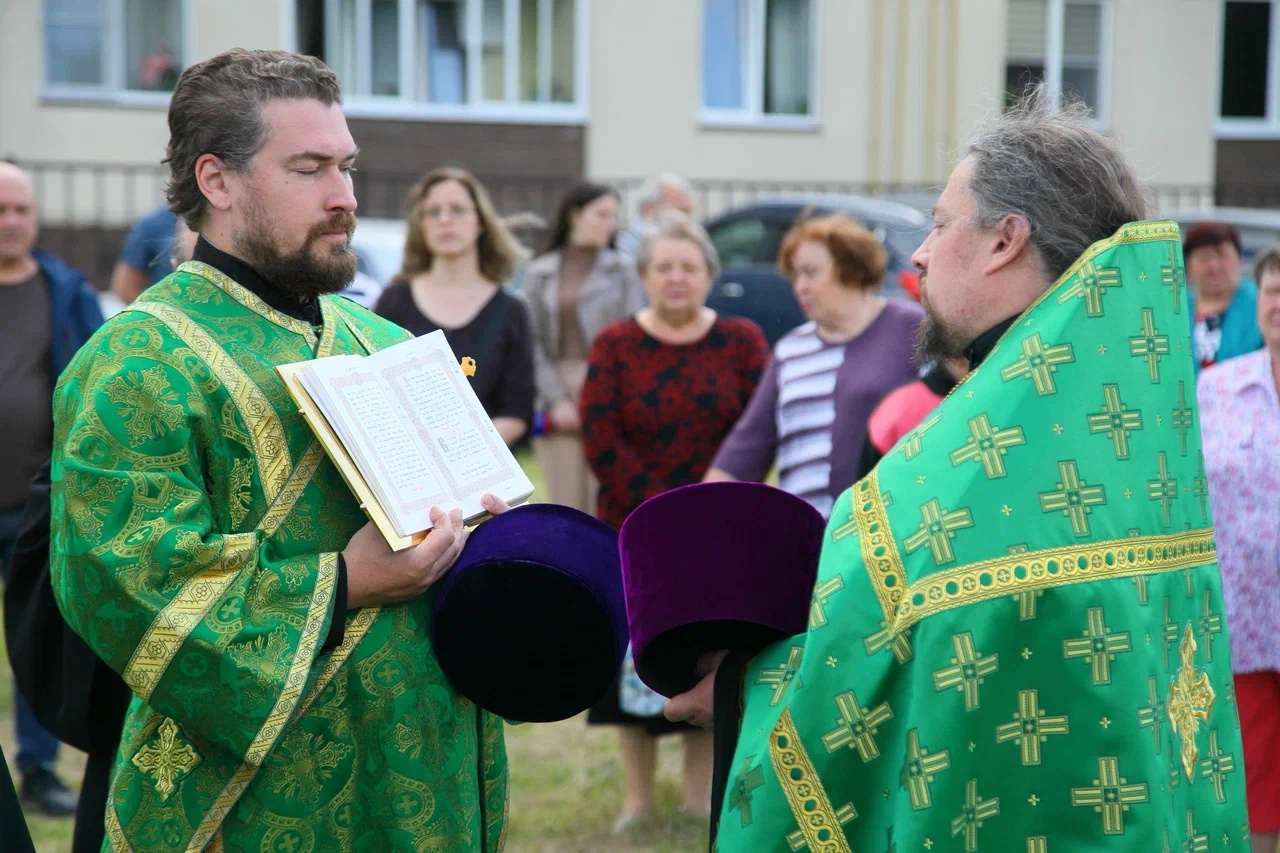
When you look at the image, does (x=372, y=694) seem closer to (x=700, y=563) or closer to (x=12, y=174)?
(x=700, y=563)

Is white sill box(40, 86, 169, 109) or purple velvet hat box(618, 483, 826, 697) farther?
white sill box(40, 86, 169, 109)

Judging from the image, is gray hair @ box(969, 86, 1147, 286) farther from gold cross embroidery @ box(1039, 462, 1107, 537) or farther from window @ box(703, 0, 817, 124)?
window @ box(703, 0, 817, 124)

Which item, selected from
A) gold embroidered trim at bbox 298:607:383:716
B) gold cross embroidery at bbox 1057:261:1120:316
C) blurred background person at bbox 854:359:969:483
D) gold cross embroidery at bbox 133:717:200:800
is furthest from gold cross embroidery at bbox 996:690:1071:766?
blurred background person at bbox 854:359:969:483

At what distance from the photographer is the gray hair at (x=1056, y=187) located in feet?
7.98

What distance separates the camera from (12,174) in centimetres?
564

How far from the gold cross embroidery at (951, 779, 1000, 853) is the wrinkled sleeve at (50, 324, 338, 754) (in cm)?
111

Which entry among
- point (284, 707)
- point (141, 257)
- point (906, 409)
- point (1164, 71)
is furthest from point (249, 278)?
point (1164, 71)

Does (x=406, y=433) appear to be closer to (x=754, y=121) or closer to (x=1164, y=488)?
(x=1164, y=488)

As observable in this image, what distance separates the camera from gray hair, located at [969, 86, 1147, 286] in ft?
7.98

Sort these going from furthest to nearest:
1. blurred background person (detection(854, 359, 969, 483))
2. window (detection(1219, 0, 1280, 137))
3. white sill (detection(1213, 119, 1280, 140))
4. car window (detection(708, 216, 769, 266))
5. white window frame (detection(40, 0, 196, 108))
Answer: window (detection(1219, 0, 1280, 137)) → white sill (detection(1213, 119, 1280, 140)) → white window frame (detection(40, 0, 196, 108)) → car window (detection(708, 216, 769, 266)) → blurred background person (detection(854, 359, 969, 483))

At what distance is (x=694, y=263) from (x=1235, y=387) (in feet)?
7.27

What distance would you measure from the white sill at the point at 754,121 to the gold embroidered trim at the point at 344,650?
16699 mm

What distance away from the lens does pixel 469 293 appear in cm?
605

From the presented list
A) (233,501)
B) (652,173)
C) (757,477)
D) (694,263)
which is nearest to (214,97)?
(233,501)
